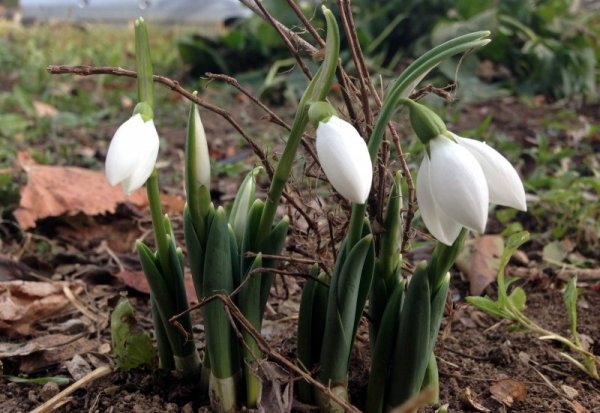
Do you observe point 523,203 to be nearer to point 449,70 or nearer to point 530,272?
point 530,272

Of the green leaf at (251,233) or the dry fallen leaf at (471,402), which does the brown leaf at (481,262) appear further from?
the green leaf at (251,233)

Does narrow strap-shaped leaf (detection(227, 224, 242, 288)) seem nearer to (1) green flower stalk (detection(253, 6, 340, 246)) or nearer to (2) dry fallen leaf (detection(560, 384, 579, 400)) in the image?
(1) green flower stalk (detection(253, 6, 340, 246))

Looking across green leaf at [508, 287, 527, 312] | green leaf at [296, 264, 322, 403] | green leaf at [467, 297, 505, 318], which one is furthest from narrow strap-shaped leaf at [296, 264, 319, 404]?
green leaf at [508, 287, 527, 312]

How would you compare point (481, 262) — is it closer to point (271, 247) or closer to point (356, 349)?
point (356, 349)

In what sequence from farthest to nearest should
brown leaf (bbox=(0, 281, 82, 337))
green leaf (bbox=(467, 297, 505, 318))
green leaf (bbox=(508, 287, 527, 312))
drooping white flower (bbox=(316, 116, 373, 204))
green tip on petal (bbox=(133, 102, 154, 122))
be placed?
brown leaf (bbox=(0, 281, 82, 337)), green leaf (bbox=(508, 287, 527, 312)), green leaf (bbox=(467, 297, 505, 318)), green tip on petal (bbox=(133, 102, 154, 122)), drooping white flower (bbox=(316, 116, 373, 204))

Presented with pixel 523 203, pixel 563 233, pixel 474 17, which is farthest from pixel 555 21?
pixel 523 203

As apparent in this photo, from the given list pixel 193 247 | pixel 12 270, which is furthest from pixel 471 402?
pixel 12 270
